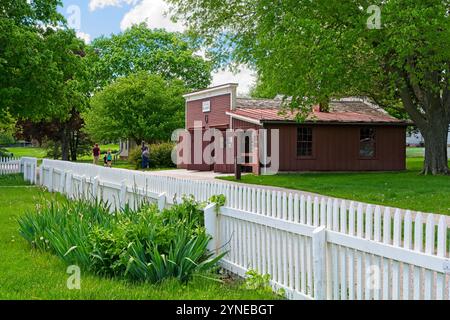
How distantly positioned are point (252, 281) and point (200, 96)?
26.6 meters

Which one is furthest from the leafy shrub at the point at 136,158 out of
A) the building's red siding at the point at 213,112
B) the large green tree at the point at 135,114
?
the large green tree at the point at 135,114

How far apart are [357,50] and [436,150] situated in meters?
6.16

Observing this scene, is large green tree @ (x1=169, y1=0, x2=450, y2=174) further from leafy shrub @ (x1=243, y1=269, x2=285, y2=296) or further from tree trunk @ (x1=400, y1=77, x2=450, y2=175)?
leafy shrub @ (x1=243, y1=269, x2=285, y2=296)

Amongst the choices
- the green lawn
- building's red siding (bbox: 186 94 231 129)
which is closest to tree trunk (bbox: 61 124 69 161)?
the green lawn

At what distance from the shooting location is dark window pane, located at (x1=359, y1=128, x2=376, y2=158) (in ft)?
96.2

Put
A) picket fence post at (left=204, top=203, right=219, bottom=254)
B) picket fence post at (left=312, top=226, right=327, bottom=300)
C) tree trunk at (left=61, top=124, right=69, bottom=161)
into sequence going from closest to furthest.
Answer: picket fence post at (left=312, top=226, right=327, bottom=300), picket fence post at (left=204, top=203, right=219, bottom=254), tree trunk at (left=61, top=124, right=69, bottom=161)

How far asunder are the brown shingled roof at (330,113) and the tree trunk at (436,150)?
392 cm

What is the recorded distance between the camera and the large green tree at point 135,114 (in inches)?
1658

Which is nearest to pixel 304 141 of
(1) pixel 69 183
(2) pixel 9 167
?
(2) pixel 9 167

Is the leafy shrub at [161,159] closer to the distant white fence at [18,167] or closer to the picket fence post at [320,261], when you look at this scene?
the distant white fence at [18,167]

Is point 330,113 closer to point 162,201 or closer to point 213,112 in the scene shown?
point 213,112

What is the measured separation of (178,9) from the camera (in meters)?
29.3

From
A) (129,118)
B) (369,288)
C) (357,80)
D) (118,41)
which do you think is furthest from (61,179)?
(118,41)

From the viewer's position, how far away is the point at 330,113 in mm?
30078
